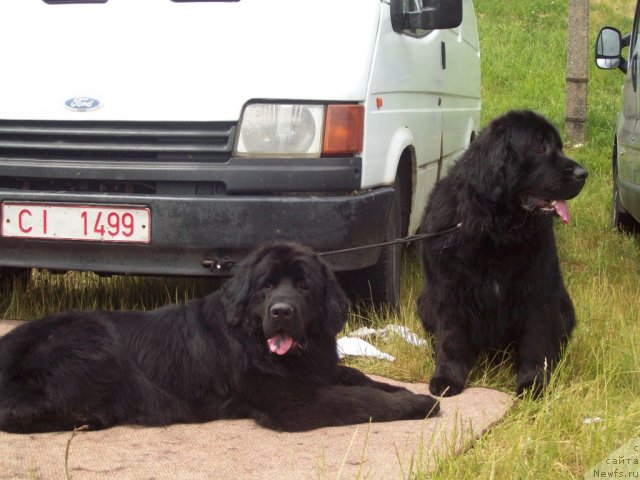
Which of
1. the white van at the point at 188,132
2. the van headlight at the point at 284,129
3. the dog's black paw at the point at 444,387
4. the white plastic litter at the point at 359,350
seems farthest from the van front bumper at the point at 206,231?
the dog's black paw at the point at 444,387

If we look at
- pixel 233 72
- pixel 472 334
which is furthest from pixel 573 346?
pixel 233 72

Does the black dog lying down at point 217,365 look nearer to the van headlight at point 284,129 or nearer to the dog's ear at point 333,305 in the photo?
the dog's ear at point 333,305

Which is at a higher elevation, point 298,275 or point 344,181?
point 344,181

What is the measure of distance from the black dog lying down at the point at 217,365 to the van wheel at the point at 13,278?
6.17ft

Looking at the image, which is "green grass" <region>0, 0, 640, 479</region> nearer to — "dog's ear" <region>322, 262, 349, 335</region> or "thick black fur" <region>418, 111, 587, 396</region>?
"thick black fur" <region>418, 111, 587, 396</region>

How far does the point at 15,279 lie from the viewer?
5465 millimetres

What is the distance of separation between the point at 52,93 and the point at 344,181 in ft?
4.91

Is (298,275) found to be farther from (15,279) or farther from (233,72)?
(15,279)

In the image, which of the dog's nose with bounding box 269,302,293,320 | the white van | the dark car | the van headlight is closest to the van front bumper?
the white van

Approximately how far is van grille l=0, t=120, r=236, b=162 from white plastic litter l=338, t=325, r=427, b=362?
1083 mm

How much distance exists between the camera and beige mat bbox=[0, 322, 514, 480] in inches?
116

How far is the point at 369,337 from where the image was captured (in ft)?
15.4

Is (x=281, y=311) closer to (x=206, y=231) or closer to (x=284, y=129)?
(x=206, y=231)

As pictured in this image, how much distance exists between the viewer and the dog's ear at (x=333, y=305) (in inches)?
142
